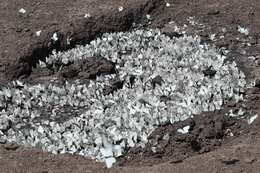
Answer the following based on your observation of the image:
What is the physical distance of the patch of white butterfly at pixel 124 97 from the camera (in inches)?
210

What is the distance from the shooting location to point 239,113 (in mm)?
5602

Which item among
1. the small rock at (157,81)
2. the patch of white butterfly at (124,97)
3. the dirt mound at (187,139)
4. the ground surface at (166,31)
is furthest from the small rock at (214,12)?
the dirt mound at (187,139)

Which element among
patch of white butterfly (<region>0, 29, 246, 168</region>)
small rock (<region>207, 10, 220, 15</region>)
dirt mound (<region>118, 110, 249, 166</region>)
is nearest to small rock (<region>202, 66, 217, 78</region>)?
patch of white butterfly (<region>0, 29, 246, 168</region>)

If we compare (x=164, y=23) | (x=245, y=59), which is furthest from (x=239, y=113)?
(x=164, y=23)

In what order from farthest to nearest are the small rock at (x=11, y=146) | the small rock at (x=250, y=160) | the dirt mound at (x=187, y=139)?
the small rock at (x=11, y=146) → the dirt mound at (x=187, y=139) → the small rock at (x=250, y=160)

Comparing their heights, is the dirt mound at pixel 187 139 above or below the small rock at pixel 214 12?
below

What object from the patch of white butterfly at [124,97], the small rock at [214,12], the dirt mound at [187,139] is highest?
the small rock at [214,12]

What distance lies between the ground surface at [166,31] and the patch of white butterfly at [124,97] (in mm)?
143

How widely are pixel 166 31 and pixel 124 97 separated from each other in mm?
1640

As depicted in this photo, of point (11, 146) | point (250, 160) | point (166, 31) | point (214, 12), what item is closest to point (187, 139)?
point (250, 160)

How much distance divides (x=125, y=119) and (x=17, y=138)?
92 centimetres

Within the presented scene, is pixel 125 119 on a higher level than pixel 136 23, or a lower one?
lower

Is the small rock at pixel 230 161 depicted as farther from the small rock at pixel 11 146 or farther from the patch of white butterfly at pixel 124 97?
the small rock at pixel 11 146

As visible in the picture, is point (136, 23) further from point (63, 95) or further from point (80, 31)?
point (63, 95)
